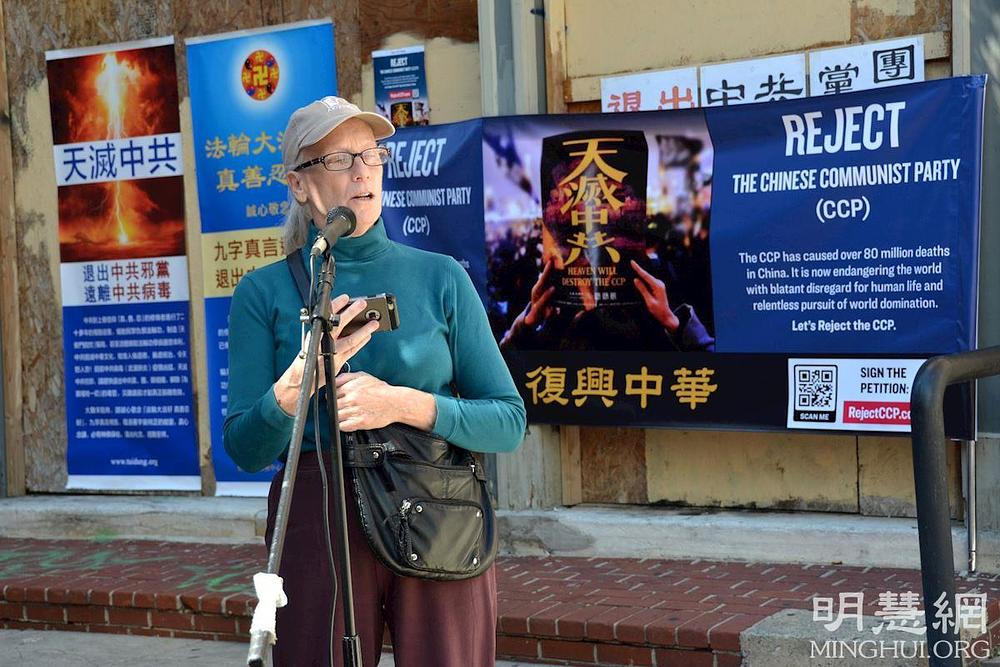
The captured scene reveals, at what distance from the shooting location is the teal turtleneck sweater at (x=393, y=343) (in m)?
3.16

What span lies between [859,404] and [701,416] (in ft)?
2.57

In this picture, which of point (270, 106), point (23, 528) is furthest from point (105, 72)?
point (23, 528)

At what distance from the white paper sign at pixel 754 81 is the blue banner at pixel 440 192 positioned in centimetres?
117

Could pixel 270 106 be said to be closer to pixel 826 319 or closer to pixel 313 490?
pixel 826 319

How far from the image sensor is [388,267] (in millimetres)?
3219

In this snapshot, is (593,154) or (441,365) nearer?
(441,365)

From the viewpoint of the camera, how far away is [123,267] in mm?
8641

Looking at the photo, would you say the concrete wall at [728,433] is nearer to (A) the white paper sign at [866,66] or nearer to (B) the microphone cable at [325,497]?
Result: (A) the white paper sign at [866,66]

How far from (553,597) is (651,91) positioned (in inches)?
101

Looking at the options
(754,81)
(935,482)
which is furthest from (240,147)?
(935,482)

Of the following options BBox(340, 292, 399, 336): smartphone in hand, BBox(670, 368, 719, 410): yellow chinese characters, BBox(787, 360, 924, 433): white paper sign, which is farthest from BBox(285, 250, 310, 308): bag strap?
BBox(670, 368, 719, 410): yellow chinese characters

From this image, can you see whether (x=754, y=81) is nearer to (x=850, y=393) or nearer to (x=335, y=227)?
(x=850, y=393)

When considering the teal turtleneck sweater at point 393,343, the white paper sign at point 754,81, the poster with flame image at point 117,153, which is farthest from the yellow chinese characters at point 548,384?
the teal turtleneck sweater at point 393,343

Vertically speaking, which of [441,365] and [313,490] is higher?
[441,365]
